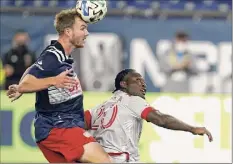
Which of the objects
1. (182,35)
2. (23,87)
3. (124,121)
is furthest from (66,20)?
(182,35)

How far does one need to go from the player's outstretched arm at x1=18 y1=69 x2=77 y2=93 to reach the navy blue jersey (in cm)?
17

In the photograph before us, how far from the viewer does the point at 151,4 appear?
1593 cm

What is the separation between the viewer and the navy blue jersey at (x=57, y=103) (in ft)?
25.1

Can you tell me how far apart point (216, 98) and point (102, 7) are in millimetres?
6877

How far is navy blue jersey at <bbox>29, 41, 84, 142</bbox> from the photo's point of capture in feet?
25.1

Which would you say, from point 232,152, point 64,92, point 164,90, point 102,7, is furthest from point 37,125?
point 164,90

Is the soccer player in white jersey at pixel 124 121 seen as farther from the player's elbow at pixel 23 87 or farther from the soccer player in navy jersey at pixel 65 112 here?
the player's elbow at pixel 23 87

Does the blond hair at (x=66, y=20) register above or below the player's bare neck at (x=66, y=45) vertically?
above

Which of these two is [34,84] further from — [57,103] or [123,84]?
[123,84]

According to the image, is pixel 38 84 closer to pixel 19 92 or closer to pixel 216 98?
pixel 19 92

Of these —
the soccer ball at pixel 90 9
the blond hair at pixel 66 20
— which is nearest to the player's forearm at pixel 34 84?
the blond hair at pixel 66 20

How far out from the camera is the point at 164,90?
1542cm

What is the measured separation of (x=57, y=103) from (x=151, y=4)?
27.5ft

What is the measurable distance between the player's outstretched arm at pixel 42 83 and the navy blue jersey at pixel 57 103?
0.17 m
